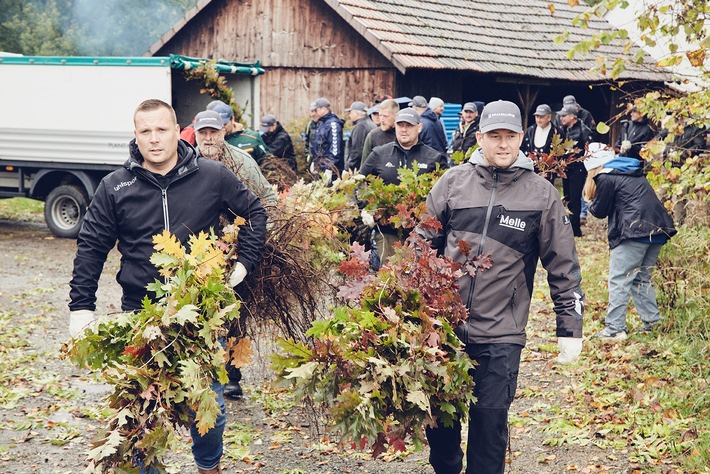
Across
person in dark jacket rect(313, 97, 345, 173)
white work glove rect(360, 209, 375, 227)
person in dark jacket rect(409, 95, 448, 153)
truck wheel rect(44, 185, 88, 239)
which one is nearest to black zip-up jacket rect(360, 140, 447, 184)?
white work glove rect(360, 209, 375, 227)

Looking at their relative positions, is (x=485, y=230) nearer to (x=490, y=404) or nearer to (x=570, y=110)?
(x=490, y=404)

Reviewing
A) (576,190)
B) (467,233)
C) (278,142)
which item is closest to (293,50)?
(278,142)

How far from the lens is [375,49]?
734 inches

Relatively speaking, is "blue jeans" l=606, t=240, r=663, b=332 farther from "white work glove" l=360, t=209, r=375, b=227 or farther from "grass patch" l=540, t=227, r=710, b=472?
"white work glove" l=360, t=209, r=375, b=227

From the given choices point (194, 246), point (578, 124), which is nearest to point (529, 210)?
point (194, 246)

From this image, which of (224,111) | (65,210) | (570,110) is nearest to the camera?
(224,111)

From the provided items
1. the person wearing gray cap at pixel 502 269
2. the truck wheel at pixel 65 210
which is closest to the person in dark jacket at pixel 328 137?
the truck wheel at pixel 65 210

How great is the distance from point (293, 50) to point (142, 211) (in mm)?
15766

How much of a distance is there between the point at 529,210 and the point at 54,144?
42.9 ft

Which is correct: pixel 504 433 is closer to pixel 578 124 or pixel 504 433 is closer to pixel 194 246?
pixel 194 246

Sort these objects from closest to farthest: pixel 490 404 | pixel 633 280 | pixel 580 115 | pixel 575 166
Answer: pixel 490 404 < pixel 633 280 < pixel 575 166 < pixel 580 115

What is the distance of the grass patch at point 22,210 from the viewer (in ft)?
64.6

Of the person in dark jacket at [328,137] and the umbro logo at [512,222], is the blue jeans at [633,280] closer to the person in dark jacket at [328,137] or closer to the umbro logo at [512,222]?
the umbro logo at [512,222]

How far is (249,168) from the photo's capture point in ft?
22.0
